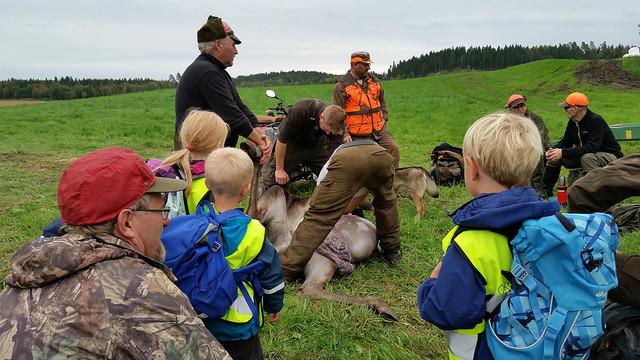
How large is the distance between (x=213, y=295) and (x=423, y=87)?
150 ft

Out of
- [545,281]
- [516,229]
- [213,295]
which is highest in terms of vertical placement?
[516,229]

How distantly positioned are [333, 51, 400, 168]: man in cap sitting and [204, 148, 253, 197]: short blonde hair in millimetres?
5211

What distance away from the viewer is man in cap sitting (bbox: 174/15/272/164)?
201 inches

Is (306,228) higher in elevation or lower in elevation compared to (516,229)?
lower

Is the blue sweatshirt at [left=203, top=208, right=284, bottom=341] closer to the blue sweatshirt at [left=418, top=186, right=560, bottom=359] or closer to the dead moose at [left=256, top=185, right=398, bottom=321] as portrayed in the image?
the blue sweatshirt at [left=418, top=186, right=560, bottom=359]

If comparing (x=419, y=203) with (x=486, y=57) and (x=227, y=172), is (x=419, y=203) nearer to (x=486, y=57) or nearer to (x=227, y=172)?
(x=227, y=172)

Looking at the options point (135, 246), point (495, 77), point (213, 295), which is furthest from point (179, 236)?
point (495, 77)

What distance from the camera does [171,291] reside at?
1.73 meters

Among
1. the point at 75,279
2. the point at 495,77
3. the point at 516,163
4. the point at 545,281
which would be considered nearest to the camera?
the point at 75,279

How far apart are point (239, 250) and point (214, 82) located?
2772 millimetres

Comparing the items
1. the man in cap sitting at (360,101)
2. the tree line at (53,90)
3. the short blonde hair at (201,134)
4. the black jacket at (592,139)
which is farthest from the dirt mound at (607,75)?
the tree line at (53,90)

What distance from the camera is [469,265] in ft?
7.02

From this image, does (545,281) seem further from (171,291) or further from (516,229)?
(171,291)

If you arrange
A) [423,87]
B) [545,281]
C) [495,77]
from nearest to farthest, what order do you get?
1. [545,281]
2. [423,87]
3. [495,77]
